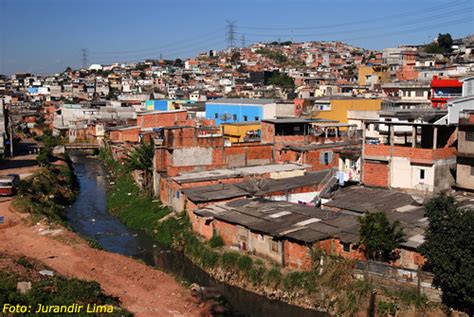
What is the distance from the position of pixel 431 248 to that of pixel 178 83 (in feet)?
265

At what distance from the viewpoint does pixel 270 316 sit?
1359cm

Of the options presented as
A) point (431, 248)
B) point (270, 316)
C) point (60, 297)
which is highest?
point (431, 248)

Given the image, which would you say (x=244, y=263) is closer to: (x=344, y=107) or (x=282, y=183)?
(x=282, y=183)

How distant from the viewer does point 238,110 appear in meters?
34.1

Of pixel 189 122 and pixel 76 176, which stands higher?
pixel 189 122

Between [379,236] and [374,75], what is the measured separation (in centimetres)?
4107

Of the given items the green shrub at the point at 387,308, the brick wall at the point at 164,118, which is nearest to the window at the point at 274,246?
the green shrub at the point at 387,308

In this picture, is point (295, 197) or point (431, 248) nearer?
point (431, 248)

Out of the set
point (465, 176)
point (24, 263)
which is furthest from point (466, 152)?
point (24, 263)

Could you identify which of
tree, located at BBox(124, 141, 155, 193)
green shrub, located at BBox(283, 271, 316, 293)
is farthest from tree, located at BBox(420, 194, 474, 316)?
tree, located at BBox(124, 141, 155, 193)

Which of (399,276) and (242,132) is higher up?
(242,132)

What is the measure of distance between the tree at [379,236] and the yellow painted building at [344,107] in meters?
18.1

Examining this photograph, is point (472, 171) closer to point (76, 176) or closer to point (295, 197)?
point (295, 197)

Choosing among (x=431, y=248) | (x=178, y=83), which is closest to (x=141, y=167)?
(x=431, y=248)
